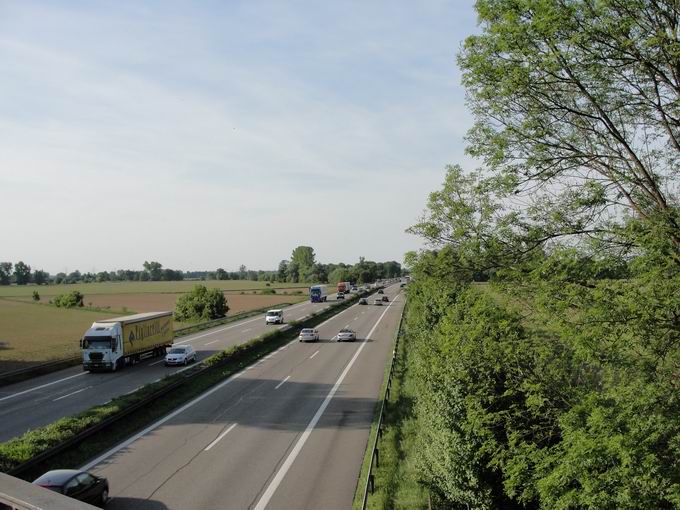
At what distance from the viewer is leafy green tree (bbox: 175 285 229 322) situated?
72.8 metres

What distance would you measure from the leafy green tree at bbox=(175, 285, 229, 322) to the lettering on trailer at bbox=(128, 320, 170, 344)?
105ft

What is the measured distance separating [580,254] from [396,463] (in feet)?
36.5

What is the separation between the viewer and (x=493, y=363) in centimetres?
1242

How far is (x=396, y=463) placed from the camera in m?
Answer: 18.2

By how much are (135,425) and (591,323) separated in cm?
1901

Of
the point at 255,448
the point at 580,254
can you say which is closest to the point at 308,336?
the point at 255,448

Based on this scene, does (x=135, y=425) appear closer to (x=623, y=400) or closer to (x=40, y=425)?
Result: (x=40, y=425)

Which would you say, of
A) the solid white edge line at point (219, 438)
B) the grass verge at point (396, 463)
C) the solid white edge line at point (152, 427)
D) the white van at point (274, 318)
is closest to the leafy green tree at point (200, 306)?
the white van at point (274, 318)

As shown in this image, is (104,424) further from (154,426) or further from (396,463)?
(396,463)

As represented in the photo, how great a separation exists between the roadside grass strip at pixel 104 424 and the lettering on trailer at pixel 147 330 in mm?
5876

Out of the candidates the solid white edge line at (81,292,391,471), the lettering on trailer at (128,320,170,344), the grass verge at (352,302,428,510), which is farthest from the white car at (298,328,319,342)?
the grass verge at (352,302,428,510)

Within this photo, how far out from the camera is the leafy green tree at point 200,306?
239 feet

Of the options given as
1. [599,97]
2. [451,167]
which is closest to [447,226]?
[451,167]

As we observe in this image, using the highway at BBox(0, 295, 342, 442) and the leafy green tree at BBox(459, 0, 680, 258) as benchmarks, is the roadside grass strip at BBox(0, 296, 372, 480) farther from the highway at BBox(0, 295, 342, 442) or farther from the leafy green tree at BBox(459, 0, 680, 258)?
the leafy green tree at BBox(459, 0, 680, 258)
